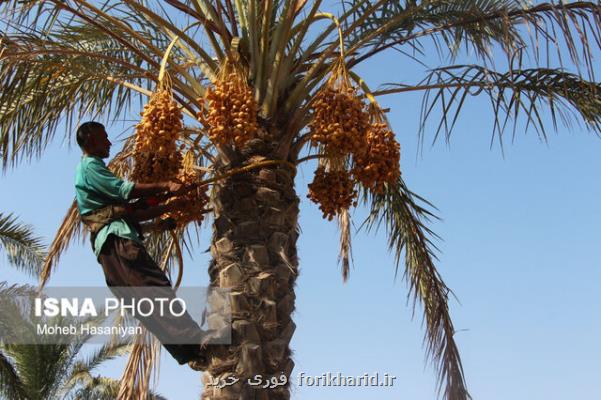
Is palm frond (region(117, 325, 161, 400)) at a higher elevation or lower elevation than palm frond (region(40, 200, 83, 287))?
lower

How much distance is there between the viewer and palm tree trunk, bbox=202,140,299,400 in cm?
417

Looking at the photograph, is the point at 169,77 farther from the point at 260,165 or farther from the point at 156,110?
the point at 260,165

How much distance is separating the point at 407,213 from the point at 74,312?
290cm

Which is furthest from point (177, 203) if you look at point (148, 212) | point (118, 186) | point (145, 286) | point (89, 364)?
point (89, 364)

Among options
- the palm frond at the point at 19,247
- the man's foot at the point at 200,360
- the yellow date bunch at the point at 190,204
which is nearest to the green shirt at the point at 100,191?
the yellow date bunch at the point at 190,204

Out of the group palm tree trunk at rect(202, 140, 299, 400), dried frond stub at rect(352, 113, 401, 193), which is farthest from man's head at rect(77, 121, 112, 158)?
dried frond stub at rect(352, 113, 401, 193)

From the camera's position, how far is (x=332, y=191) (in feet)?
15.0

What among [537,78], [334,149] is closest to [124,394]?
[334,149]

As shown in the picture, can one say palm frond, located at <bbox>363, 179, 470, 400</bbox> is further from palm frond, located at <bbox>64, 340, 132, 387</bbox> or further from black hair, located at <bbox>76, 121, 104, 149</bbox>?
palm frond, located at <bbox>64, 340, 132, 387</bbox>

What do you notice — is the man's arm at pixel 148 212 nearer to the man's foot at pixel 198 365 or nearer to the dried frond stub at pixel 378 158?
the man's foot at pixel 198 365

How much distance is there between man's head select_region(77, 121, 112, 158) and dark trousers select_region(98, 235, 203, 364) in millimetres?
550

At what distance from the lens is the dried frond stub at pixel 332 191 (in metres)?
4.57

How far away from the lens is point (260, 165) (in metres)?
4.45

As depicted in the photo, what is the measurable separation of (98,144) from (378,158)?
5.05ft
